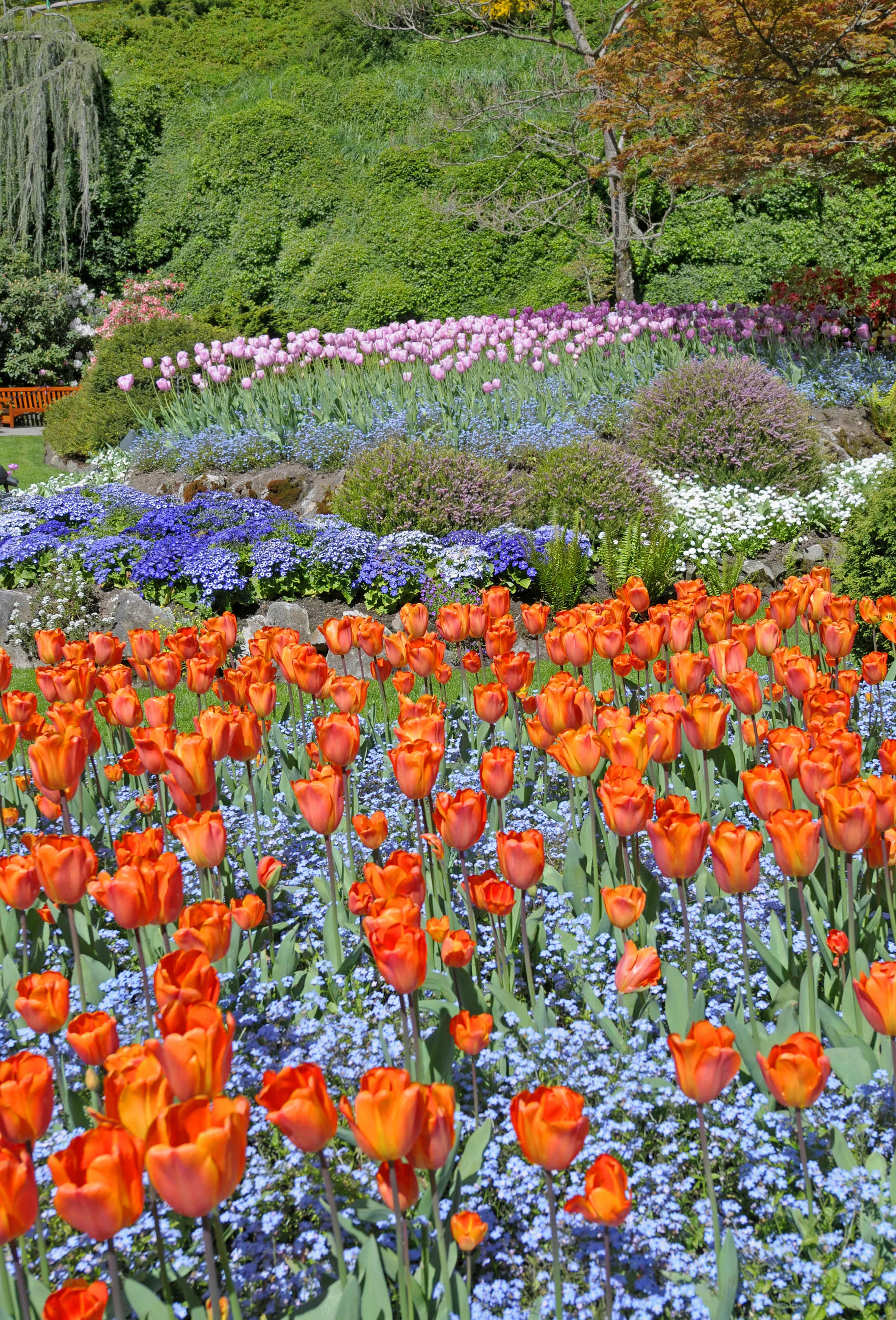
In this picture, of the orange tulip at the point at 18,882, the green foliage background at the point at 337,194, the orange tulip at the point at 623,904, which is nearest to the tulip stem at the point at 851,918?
the orange tulip at the point at 623,904

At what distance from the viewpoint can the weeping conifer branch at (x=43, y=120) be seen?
66.9 ft

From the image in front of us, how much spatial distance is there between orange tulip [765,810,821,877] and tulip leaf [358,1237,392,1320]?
3.00ft

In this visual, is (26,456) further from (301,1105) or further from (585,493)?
(301,1105)

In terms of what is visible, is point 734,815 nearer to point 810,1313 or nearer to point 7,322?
point 810,1313

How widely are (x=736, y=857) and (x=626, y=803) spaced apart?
9.9 inches

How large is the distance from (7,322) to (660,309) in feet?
47.8

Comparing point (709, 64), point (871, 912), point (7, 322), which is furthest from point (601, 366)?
point (7, 322)

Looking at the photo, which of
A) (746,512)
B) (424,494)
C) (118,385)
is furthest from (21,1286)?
(118,385)

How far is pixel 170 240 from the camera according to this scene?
933 inches

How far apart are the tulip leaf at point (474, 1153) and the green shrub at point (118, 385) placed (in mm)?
10791

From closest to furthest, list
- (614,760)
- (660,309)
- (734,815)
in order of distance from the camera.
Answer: (614,760) → (734,815) → (660,309)

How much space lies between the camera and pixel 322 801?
2016 mm

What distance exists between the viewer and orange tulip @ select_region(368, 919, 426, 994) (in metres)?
1.42

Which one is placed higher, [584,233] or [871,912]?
[584,233]
